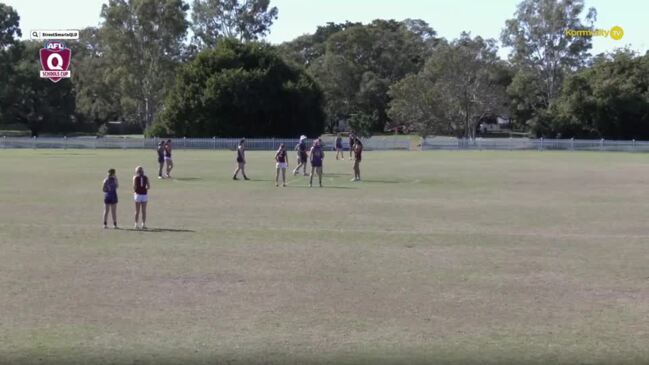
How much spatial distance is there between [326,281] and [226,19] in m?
82.5

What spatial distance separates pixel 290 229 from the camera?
58.1 ft

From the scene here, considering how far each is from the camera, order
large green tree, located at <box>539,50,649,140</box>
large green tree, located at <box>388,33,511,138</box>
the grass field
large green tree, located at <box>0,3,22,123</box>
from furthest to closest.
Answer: large green tree, located at <box>0,3,22,123</box> < large green tree, located at <box>388,33,511,138</box> < large green tree, located at <box>539,50,649,140</box> < the grass field

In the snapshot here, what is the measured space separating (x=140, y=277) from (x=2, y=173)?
27.0 m

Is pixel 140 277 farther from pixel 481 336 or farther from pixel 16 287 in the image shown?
pixel 481 336

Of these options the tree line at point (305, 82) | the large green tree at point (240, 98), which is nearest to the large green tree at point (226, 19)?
the tree line at point (305, 82)

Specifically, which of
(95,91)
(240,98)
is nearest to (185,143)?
(240,98)

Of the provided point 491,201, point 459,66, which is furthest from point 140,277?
point 459,66

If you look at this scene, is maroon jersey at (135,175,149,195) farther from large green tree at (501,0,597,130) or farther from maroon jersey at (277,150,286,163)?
large green tree at (501,0,597,130)

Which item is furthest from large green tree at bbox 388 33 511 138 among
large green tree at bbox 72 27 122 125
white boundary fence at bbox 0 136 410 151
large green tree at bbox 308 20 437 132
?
large green tree at bbox 72 27 122 125

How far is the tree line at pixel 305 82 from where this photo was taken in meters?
70.9

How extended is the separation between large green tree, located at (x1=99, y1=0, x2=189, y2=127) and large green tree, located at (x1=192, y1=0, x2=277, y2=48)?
6.06m

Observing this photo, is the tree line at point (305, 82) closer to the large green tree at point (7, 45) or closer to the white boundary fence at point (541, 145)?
the large green tree at point (7, 45)

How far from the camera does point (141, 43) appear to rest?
8200 cm

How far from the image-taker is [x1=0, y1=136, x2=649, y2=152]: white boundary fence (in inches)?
2653
